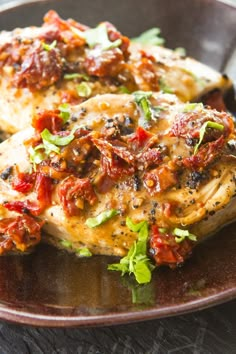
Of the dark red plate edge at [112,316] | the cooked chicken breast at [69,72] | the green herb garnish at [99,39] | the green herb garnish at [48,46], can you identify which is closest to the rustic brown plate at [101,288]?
the dark red plate edge at [112,316]

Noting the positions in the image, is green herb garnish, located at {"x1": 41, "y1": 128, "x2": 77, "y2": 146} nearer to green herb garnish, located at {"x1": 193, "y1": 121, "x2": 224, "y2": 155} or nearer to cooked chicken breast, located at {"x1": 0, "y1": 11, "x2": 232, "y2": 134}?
cooked chicken breast, located at {"x1": 0, "y1": 11, "x2": 232, "y2": 134}

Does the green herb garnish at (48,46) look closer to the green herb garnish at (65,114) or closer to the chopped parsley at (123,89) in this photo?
the chopped parsley at (123,89)

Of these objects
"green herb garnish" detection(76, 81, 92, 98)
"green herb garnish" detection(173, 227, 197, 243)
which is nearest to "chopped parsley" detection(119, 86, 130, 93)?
"green herb garnish" detection(76, 81, 92, 98)

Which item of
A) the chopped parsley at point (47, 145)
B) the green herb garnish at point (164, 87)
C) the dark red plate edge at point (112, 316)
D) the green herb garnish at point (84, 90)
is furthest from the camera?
the green herb garnish at point (164, 87)

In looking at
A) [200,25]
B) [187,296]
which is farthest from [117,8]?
[187,296]

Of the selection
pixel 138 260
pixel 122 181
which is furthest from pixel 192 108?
pixel 138 260

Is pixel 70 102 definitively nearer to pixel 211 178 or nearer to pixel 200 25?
pixel 211 178
